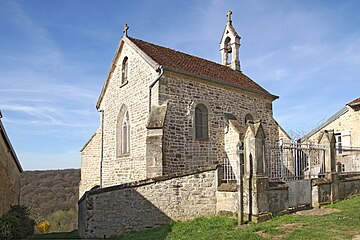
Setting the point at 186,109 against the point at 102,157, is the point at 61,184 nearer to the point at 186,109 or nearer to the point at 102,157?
the point at 102,157

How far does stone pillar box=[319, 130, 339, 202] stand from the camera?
40.8ft

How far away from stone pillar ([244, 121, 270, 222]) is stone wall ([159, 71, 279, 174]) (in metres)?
3.72

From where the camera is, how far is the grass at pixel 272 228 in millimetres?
7678

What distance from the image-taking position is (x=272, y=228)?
851 centimetres

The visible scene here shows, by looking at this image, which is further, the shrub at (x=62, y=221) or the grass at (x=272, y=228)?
the shrub at (x=62, y=221)

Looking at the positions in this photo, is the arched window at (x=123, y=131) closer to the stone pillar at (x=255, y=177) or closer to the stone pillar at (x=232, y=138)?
the stone pillar at (x=232, y=138)

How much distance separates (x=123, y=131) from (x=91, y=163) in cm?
446

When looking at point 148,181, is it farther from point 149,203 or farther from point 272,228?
point 272,228

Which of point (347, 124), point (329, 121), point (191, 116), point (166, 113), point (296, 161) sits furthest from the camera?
point (329, 121)

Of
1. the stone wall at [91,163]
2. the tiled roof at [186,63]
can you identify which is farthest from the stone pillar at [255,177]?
the stone wall at [91,163]

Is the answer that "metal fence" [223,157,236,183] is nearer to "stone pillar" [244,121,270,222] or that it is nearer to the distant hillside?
"stone pillar" [244,121,270,222]

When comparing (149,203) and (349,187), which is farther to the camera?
(349,187)

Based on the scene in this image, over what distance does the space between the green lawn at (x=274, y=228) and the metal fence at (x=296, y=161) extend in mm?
1533

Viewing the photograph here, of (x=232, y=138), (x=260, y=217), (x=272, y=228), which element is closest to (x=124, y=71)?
(x=232, y=138)
